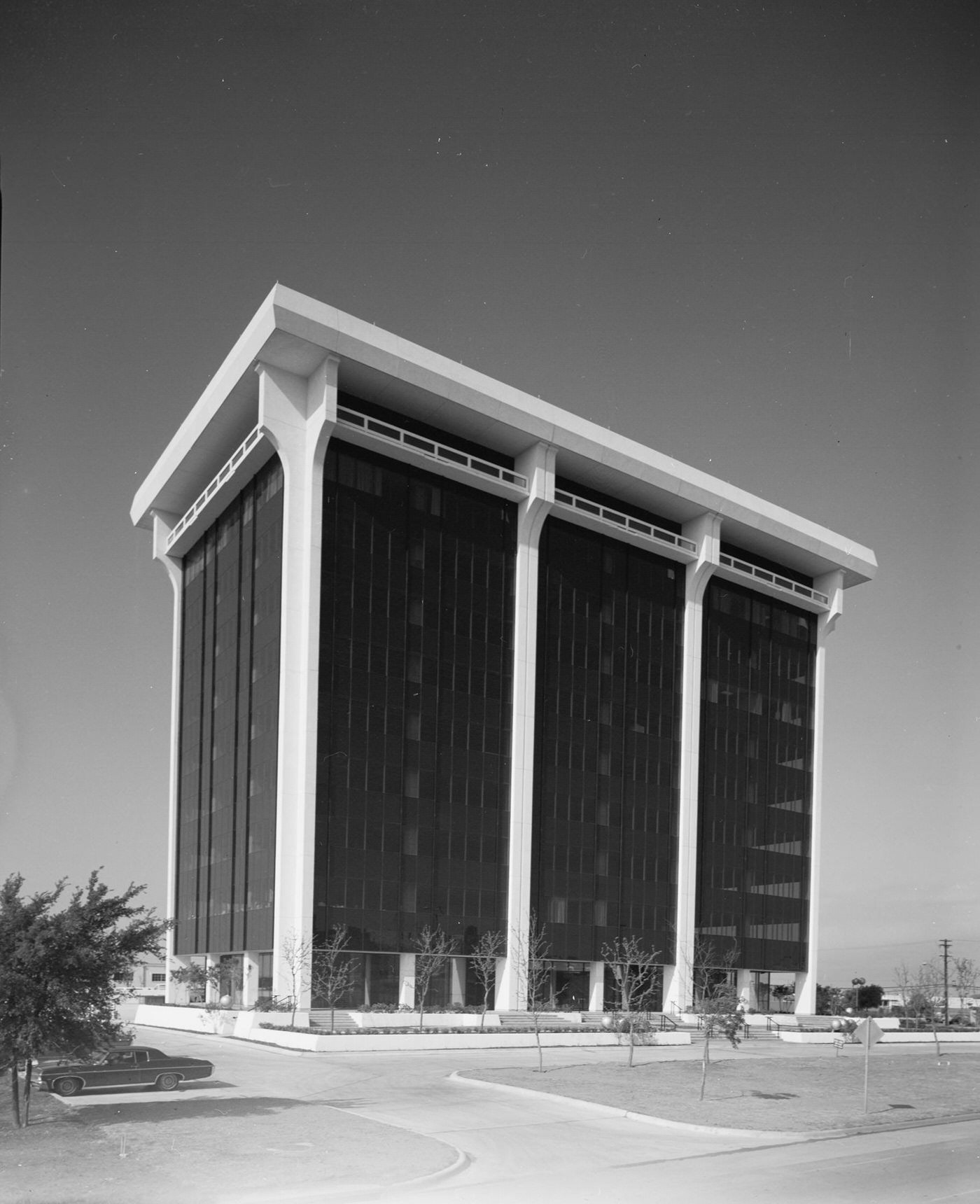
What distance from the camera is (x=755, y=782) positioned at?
277 ft

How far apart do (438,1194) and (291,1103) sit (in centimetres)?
1027

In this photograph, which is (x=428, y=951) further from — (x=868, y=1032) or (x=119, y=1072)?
(x=868, y=1032)

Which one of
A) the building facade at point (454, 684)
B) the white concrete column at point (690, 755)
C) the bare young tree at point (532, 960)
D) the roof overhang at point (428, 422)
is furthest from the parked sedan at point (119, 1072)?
the white concrete column at point (690, 755)

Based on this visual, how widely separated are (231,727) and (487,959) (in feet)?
64.8

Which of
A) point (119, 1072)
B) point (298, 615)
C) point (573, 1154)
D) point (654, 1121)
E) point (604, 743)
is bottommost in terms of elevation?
point (654, 1121)

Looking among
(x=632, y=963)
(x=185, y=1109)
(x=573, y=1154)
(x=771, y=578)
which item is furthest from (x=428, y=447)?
(x=573, y=1154)

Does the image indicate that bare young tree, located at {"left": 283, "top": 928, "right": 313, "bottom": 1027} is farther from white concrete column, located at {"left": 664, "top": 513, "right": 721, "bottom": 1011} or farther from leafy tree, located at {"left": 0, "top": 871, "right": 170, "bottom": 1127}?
leafy tree, located at {"left": 0, "top": 871, "right": 170, "bottom": 1127}

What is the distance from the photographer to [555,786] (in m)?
70.5

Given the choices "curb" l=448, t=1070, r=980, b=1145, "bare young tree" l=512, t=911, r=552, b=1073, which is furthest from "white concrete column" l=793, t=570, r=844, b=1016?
"curb" l=448, t=1070, r=980, b=1145

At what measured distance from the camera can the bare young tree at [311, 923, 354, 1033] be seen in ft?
188

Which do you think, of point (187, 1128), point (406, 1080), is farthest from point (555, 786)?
point (187, 1128)

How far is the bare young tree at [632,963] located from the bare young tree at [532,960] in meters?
4.40

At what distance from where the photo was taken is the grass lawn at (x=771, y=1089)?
28469 mm

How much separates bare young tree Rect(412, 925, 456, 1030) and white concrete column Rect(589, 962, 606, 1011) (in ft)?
41.6
